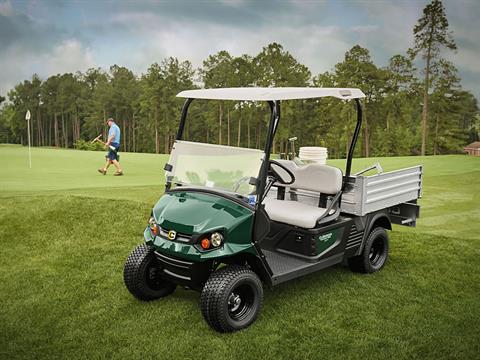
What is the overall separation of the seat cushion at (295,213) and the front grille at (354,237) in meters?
0.43

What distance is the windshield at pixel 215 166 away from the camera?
424 cm

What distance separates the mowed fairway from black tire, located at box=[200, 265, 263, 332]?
0.12 meters

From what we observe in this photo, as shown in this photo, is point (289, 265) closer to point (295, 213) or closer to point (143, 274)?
point (295, 213)

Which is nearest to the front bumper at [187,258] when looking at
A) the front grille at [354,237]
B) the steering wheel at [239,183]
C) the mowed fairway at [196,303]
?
the mowed fairway at [196,303]

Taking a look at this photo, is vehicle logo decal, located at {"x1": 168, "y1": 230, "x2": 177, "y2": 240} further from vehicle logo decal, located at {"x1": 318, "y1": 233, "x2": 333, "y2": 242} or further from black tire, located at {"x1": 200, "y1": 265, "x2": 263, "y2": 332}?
vehicle logo decal, located at {"x1": 318, "y1": 233, "x2": 333, "y2": 242}

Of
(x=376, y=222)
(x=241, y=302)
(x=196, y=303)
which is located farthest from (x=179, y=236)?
(x=376, y=222)

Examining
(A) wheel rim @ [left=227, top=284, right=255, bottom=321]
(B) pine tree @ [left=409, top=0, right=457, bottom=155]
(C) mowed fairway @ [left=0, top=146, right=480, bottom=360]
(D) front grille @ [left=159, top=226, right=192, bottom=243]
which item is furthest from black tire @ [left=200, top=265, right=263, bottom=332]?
(B) pine tree @ [left=409, top=0, right=457, bottom=155]

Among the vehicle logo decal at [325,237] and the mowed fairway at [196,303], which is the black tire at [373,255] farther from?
the vehicle logo decal at [325,237]

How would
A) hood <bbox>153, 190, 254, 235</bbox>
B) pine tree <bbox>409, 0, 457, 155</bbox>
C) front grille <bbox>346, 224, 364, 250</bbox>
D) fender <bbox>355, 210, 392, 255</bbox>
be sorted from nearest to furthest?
hood <bbox>153, 190, 254, 235</bbox> < front grille <bbox>346, 224, 364, 250</bbox> < fender <bbox>355, 210, 392, 255</bbox> < pine tree <bbox>409, 0, 457, 155</bbox>

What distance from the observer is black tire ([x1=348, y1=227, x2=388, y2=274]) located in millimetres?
5496

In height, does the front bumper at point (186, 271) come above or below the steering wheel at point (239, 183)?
below

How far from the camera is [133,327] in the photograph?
164 inches

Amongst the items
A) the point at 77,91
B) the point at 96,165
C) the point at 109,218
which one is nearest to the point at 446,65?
the point at 96,165

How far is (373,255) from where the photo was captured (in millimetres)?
5859
